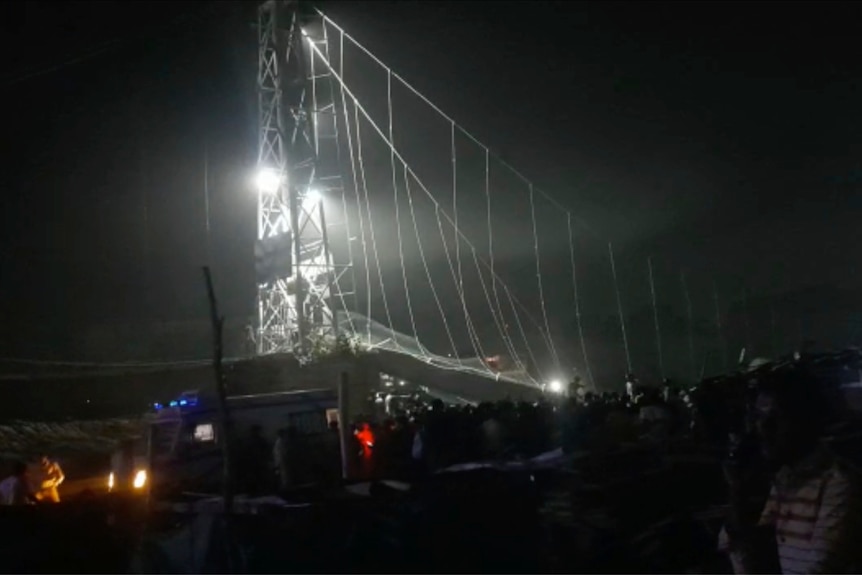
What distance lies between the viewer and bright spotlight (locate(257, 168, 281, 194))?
2413 cm

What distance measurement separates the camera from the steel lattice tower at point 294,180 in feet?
76.9

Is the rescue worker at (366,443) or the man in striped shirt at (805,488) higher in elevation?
the rescue worker at (366,443)

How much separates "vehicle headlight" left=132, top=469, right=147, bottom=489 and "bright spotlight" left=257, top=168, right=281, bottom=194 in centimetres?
1218

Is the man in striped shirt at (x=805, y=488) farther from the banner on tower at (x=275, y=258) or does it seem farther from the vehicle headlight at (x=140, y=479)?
the banner on tower at (x=275, y=258)

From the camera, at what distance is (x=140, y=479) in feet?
42.1

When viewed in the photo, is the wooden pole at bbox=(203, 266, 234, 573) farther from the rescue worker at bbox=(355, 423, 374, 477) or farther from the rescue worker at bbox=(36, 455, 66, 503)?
the rescue worker at bbox=(36, 455, 66, 503)

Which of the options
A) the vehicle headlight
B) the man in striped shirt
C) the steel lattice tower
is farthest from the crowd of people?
the steel lattice tower

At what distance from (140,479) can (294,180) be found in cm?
1215

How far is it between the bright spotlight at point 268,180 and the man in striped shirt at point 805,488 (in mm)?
21304

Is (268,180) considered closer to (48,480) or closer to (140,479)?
(140,479)

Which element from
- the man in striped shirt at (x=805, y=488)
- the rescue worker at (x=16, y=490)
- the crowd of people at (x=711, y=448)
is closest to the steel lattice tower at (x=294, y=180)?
the crowd of people at (x=711, y=448)

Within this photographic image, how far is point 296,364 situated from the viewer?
22.6m

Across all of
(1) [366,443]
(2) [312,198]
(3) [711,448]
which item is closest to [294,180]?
(2) [312,198]

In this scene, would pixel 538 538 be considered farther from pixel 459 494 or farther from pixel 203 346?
pixel 203 346
